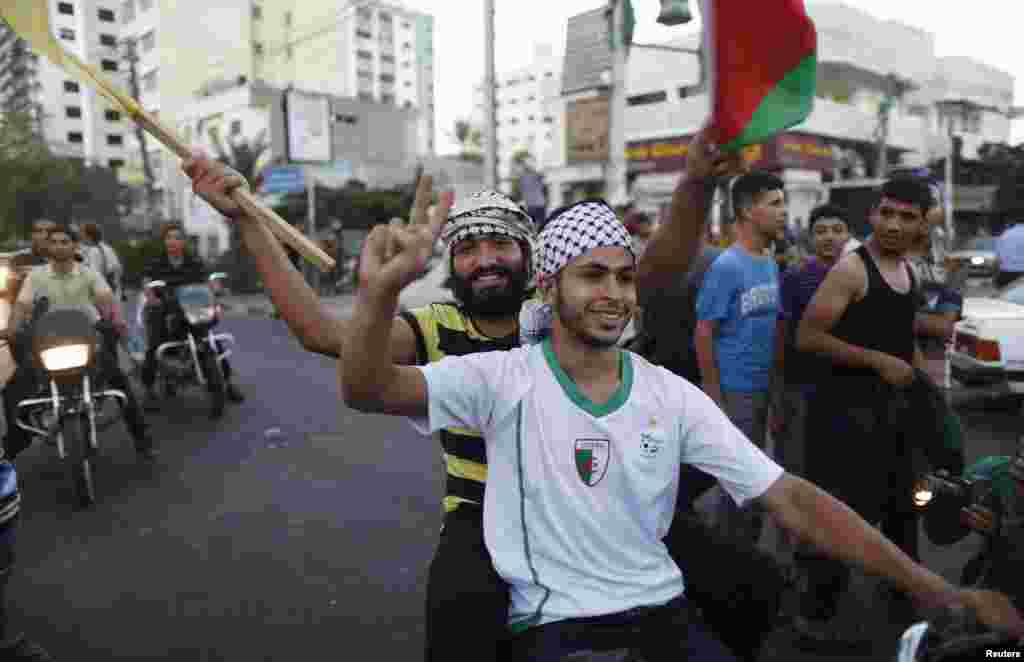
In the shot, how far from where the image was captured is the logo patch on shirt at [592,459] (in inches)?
76.7

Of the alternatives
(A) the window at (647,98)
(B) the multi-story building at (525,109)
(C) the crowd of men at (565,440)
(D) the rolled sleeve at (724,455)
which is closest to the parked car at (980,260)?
(A) the window at (647,98)

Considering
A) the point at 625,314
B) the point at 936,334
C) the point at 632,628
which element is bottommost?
the point at 632,628

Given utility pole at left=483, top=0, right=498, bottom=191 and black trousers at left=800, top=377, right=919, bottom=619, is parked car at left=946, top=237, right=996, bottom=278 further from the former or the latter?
black trousers at left=800, top=377, right=919, bottom=619

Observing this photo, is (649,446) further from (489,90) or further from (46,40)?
(489,90)

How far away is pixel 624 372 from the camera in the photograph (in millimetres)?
2111

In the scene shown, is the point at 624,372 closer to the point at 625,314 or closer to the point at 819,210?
the point at 625,314

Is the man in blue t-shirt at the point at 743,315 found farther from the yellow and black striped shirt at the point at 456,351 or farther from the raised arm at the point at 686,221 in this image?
the yellow and black striped shirt at the point at 456,351

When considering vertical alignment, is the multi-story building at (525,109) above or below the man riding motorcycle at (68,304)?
above

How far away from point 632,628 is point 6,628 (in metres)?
2.83

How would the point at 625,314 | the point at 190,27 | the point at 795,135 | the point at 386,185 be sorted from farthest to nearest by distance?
1. the point at 190,27
2. the point at 386,185
3. the point at 795,135
4. the point at 625,314

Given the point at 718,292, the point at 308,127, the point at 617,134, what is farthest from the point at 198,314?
the point at 308,127

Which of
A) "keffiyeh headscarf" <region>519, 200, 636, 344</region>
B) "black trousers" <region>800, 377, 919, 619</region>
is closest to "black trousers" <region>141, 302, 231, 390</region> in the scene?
"black trousers" <region>800, 377, 919, 619</region>

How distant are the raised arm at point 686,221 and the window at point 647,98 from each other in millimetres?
38739

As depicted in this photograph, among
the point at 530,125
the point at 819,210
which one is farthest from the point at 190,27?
the point at 819,210
